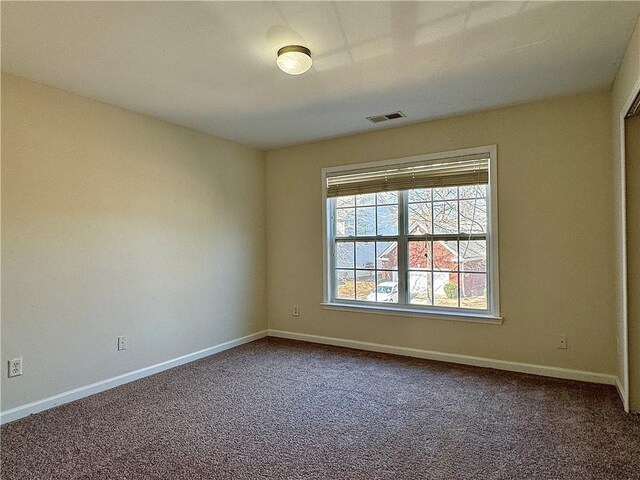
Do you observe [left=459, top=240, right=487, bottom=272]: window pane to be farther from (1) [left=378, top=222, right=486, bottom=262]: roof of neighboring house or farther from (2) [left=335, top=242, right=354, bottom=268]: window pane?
(2) [left=335, top=242, right=354, bottom=268]: window pane

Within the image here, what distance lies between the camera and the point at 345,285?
4.71 meters

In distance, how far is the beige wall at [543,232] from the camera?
3277 millimetres

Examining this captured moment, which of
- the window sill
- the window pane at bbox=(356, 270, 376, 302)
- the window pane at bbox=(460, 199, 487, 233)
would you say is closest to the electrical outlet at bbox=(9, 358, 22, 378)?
the window sill

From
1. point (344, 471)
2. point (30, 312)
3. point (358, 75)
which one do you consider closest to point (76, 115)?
Result: point (30, 312)

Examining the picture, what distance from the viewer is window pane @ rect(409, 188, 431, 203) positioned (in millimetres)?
4141

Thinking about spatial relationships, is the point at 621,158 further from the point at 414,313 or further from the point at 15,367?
the point at 15,367

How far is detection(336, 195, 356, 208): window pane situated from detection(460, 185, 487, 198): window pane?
1.24 m

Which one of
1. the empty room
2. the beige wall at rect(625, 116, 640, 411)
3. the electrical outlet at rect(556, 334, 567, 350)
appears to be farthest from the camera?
the electrical outlet at rect(556, 334, 567, 350)

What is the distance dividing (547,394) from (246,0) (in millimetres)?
3383

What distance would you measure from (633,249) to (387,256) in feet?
7.23

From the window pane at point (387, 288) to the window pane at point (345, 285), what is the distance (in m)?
0.33

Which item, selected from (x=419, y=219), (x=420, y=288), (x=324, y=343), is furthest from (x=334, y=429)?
(x=419, y=219)

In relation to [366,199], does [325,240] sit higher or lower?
lower

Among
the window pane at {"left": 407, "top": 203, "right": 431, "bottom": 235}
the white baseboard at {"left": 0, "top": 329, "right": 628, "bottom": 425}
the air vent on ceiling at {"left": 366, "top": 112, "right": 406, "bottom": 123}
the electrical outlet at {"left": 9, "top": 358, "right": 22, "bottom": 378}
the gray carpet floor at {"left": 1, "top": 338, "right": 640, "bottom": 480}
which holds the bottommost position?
the gray carpet floor at {"left": 1, "top": 338, "right": 640, "bottom": 480}
